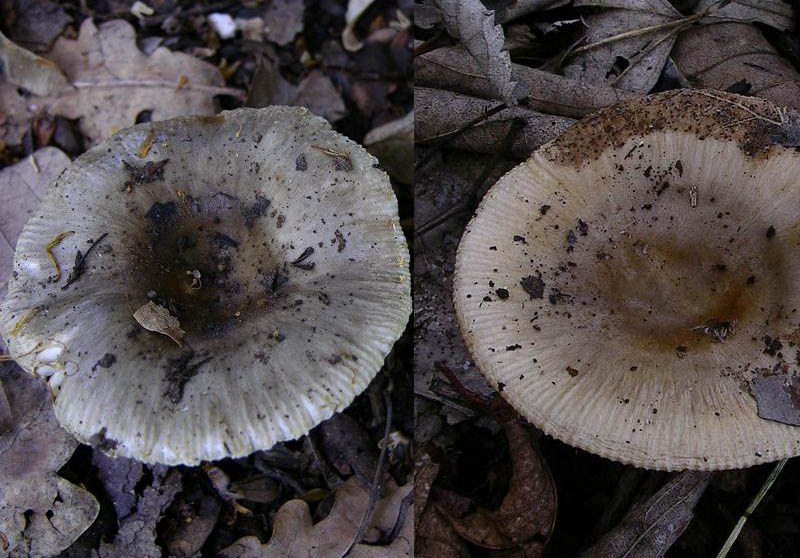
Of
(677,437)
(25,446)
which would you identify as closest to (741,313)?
(677,437)

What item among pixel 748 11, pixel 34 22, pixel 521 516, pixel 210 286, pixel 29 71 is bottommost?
pixel 521 516

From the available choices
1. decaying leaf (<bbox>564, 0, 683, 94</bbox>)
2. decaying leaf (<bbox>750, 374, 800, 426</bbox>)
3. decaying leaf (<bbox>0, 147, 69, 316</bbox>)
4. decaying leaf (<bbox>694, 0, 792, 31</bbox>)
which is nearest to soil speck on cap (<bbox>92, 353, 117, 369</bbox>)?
decaying leaf (<bbox>0, 147, 69, 316</bbox>)

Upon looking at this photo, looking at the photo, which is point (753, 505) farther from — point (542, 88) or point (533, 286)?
point (542, 88)

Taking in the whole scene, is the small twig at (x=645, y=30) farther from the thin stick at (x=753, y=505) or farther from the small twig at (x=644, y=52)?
the thin stick at (x=753, y=505)

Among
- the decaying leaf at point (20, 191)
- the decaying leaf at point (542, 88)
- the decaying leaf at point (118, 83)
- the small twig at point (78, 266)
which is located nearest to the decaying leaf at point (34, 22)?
the decaying leaf at point (118, 83)

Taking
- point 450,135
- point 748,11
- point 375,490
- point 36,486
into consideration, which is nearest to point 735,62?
point 748,11

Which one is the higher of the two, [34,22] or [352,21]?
[352,21]

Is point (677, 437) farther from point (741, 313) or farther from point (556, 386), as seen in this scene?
point (741, 313)
